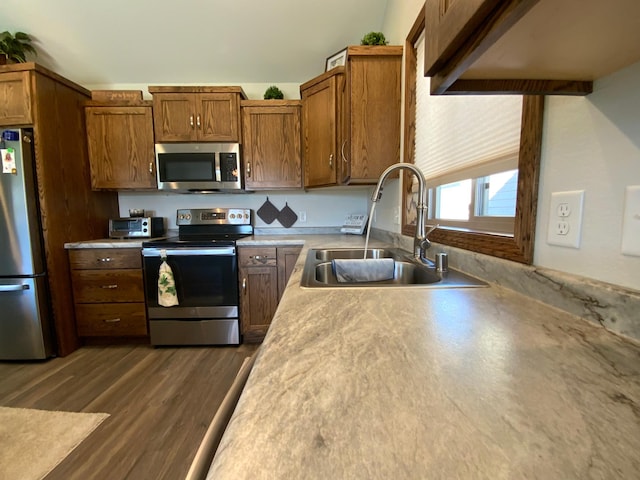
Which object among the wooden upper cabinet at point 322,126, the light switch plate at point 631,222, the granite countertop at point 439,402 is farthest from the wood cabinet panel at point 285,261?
the light switch plate at point 631,222

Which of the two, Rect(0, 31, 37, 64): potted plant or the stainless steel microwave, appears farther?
the stainless steel microwave

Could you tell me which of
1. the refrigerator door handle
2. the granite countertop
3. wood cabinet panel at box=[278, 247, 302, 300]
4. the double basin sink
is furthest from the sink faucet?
the refrigerator door handle

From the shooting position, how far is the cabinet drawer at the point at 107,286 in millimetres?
2195

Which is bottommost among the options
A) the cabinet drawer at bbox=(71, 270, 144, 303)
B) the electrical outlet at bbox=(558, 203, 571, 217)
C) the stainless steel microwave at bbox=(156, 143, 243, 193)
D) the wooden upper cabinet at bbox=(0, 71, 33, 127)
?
the cabinet drawer at bbox=(71, 270, 144, 303)

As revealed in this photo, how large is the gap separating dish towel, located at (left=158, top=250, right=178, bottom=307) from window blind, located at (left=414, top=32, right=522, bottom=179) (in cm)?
196

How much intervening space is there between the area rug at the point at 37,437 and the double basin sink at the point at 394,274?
142 cm

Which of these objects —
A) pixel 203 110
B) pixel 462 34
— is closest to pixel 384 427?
pixel 462 34

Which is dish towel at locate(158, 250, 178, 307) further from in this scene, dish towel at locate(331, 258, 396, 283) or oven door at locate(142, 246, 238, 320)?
dish towel at locate(331, 258, 396, 283)

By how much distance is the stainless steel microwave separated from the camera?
Result: 92.9 inches

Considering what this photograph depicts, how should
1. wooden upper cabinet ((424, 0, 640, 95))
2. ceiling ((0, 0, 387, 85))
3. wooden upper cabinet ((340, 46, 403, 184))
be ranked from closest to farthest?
wooden upper cabinet ((424, 0, 640, 95))
wooden upper cabinet ((340, 46, 403, 184))
ceiling ((0, 0, 387, 85))

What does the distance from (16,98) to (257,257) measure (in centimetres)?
200

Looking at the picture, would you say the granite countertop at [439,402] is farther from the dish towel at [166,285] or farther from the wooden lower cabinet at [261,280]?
the dish towel at [166,285]

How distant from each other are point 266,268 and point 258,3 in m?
2.02

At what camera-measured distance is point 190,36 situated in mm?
2260
